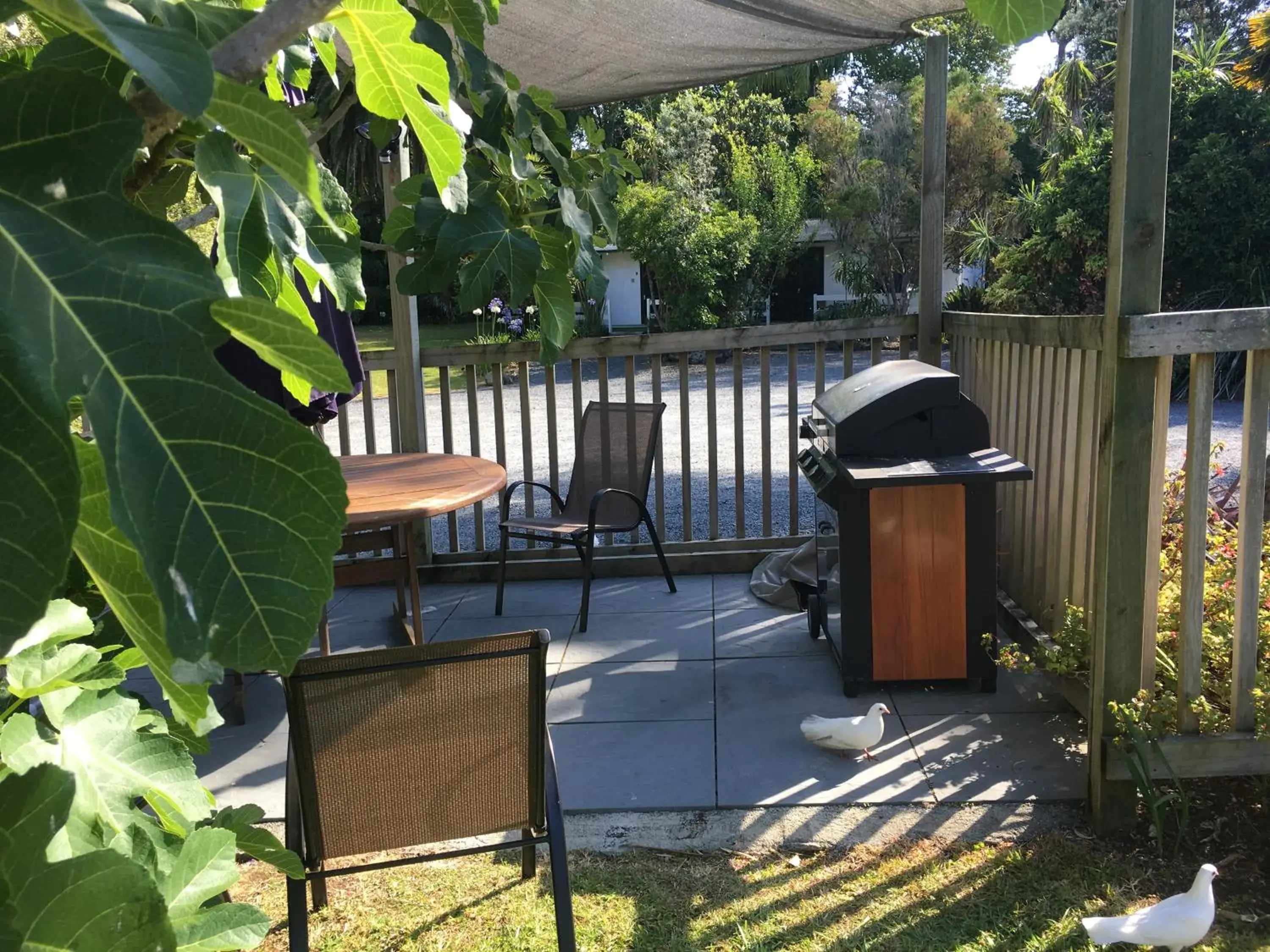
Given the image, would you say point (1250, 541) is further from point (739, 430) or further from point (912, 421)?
point (739, 430)

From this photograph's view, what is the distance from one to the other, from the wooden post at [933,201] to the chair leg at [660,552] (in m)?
1.62

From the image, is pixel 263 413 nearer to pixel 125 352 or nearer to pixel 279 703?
pixel 125 352

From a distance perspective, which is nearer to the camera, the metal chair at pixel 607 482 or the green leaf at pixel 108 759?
the green leaf at pixel 108 759

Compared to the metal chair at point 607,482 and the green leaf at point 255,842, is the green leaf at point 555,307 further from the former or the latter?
the metal chair at point 607,482

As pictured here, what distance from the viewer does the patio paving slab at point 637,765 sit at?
3.05m

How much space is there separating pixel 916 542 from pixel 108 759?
10.4 ft

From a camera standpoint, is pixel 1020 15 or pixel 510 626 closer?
pixel 1020 15

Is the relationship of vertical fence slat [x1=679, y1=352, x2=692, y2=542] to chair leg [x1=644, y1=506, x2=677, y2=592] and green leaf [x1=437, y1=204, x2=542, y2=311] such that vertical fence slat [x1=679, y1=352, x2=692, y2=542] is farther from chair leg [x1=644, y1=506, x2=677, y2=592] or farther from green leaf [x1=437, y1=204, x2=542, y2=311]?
green leaf [x1=437, y1=204, x2=542, y2=311]

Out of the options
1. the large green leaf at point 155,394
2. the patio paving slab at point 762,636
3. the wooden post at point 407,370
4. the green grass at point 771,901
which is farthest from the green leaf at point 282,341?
the wooden post at point 407,370

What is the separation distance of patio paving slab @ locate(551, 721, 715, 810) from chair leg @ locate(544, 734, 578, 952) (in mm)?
805

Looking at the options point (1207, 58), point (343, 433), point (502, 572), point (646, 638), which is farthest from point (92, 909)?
point (1207, 58)

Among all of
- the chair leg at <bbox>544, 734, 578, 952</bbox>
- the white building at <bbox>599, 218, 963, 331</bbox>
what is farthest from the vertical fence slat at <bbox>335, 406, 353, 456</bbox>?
the white building at <bbox>599, 218, 963, 331</bbox>

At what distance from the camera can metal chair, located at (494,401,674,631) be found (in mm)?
4891

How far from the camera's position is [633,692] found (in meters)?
3.88
